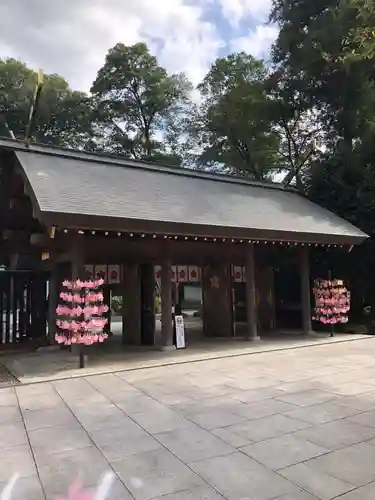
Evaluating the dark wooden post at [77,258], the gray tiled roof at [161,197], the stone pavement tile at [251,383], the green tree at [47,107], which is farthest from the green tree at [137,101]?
the stone pavement tile at [251,383]

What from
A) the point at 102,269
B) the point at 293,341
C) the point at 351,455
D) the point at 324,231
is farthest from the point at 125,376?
the point at 324,231

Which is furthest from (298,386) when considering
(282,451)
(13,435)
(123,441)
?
(13,435)

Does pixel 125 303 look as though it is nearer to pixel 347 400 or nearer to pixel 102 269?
pixel 102 269

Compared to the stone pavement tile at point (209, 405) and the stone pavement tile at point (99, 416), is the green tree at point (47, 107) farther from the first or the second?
the stone pavement tile at point (209, 405)

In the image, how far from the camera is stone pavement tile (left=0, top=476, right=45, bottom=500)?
8.50ft

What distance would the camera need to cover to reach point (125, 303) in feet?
32.2

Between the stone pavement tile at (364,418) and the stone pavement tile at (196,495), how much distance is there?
198 centimetres

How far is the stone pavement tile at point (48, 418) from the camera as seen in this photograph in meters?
4.02

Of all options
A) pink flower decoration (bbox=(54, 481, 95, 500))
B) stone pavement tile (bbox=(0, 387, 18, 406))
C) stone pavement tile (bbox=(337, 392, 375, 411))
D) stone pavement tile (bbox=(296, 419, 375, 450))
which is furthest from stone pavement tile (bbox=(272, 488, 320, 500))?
stone pavement tile (bbox=(0, 387, 18, 406))

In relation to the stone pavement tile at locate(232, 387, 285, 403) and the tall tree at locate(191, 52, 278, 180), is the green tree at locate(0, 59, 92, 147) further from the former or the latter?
the stone pavement tile at locate(232, 387, 285, 403)

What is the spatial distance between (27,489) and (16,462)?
1.71ft

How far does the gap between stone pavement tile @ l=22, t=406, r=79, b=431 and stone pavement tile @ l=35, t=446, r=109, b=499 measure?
0.77m

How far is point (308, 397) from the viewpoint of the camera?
4.82m

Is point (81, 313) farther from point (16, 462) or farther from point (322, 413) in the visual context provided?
point (322, 413)
